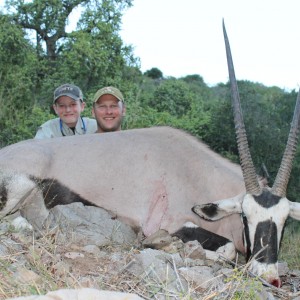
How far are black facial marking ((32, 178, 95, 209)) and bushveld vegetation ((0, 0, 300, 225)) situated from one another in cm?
481

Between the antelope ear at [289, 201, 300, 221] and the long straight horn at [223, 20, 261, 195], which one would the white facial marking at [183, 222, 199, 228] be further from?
the antelope ear at [289, 201, 300, 221]

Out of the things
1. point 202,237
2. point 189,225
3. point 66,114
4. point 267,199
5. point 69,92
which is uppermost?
point 69,92

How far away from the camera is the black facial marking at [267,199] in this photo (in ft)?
16.5

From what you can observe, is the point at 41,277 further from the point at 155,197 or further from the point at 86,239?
the point at 155,197

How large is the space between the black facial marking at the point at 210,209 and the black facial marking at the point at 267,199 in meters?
0.45

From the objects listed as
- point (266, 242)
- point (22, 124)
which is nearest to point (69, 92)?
point (22, 124)

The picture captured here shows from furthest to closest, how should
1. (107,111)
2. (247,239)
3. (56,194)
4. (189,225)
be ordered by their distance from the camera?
(107,111) < (56,194) < (189,225) < (247,239)

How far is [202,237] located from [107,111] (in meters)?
2.61

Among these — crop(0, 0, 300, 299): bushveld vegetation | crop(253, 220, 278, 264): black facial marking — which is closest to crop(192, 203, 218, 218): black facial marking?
crop(253, 220, 278, 264): black facial marking

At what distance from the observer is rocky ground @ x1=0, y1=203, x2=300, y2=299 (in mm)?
3750

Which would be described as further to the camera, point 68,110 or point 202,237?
point 68,110

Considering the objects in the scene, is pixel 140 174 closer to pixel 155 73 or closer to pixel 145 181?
pixel 145 181

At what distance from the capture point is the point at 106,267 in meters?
→ 4.19

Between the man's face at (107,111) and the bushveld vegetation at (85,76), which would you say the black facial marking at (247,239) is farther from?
the bushveld vegetation at (85,76)
